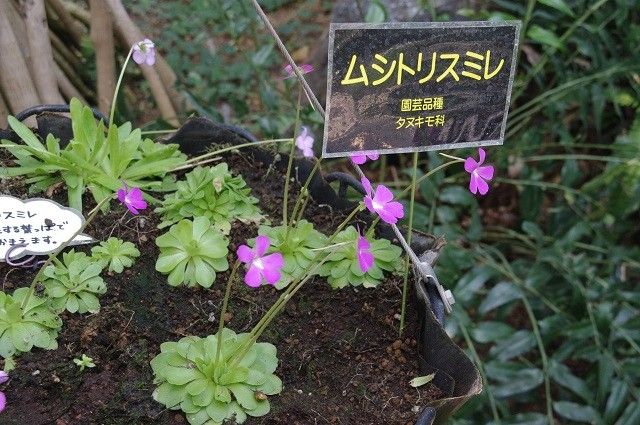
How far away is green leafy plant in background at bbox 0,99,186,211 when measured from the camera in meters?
1.07

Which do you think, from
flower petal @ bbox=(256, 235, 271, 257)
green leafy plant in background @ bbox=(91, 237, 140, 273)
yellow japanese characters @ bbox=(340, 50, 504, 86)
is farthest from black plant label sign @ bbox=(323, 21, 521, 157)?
green leafy plant in background @ bbox=(91, 237, 140, 273)

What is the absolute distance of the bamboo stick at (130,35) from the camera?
1.61m

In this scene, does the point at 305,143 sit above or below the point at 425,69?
below

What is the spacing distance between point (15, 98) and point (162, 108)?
0.45 meters

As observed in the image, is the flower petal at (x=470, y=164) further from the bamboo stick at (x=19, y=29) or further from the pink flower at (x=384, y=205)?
the bamboo stick at (x=19, y=29)

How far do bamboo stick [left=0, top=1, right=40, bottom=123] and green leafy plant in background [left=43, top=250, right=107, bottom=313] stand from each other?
1.84ft

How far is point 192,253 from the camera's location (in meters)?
1.01

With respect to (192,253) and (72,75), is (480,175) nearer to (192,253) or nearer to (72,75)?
(192,253)

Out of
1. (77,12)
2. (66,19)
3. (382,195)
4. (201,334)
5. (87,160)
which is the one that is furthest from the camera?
(77,12)

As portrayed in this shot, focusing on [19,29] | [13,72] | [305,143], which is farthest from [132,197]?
[19,29]

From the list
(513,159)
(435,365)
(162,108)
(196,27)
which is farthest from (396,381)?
(196,27)

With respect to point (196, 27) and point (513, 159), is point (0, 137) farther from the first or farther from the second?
point (196, 27)

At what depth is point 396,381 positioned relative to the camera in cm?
94

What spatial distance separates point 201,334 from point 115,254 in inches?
7.5
